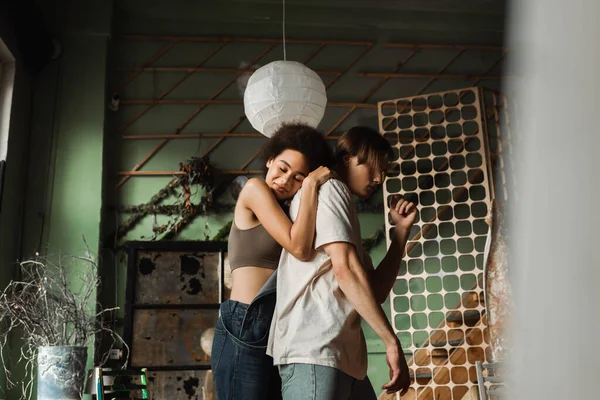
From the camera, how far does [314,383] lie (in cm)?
129

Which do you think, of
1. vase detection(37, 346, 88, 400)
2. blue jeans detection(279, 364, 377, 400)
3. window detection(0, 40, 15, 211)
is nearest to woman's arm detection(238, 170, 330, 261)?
blue jeans detection(279, 364, 377, 400)

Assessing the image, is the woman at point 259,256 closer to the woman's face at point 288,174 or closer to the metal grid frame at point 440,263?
the woman's face at point 288,174

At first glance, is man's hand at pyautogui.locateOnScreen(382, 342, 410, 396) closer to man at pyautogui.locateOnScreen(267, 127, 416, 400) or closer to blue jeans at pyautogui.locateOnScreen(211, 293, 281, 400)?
man at pyautogui.locateOnScreen(267, 127, 416, 400)

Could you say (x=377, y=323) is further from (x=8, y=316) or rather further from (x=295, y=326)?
(x=8, y=316)

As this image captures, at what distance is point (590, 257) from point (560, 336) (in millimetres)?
32

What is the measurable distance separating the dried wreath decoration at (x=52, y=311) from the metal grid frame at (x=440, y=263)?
2192mm

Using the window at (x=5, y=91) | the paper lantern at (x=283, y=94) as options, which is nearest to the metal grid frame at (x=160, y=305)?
the window at (x=5, y=91)

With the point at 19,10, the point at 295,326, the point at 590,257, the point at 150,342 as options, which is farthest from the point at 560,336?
the point at 19,10

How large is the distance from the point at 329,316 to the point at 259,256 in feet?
1.36

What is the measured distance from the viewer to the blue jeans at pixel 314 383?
1.28 metres

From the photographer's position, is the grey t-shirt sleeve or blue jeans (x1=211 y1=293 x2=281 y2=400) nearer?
the grey t-shirt sleeve

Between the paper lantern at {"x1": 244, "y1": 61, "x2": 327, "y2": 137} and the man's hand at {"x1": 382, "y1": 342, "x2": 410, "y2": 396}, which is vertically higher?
the paper lantern at {"x1": 244, "y1": 61, "x2": 327, "y2": 137}

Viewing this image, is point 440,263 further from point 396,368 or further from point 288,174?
point 396,368

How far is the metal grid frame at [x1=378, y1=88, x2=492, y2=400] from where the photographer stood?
4.37 meters
